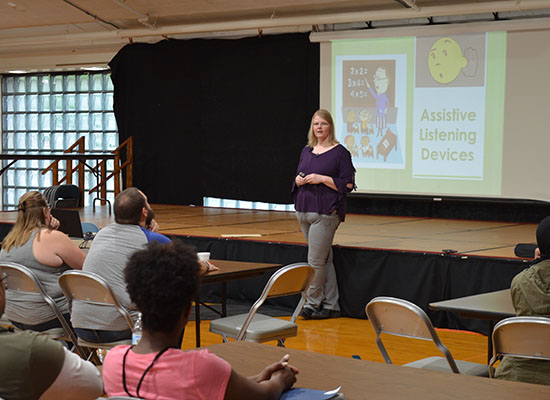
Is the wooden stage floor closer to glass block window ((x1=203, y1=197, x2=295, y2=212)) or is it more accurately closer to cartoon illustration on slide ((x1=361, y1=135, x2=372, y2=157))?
glass block window ((x1=203, y1=197, x2=295, y2=212))

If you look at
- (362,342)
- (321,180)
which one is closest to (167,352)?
(362,342)

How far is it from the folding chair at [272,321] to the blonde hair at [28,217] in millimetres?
1043

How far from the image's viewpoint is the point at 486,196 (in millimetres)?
8242

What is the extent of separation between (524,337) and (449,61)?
6342 millimetres

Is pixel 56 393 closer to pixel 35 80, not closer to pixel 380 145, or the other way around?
pixel 380 145

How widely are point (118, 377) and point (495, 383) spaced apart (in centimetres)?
93

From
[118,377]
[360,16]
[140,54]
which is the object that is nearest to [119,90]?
[140,54]

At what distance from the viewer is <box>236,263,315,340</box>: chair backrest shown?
11.2 feet

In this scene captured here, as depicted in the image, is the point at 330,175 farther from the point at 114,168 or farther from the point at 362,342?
the point at 114,168

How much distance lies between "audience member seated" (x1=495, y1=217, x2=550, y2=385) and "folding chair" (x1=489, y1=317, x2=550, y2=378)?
7 centimetres

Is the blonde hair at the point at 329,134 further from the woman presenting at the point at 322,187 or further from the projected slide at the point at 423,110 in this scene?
the projected slide at the point at 423,110

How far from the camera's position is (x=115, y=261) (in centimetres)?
340

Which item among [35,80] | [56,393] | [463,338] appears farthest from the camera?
[35,80]

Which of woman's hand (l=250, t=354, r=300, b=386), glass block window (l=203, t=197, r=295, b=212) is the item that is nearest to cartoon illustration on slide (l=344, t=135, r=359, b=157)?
glass block window (l=203, t=197, r=295, b=212)
